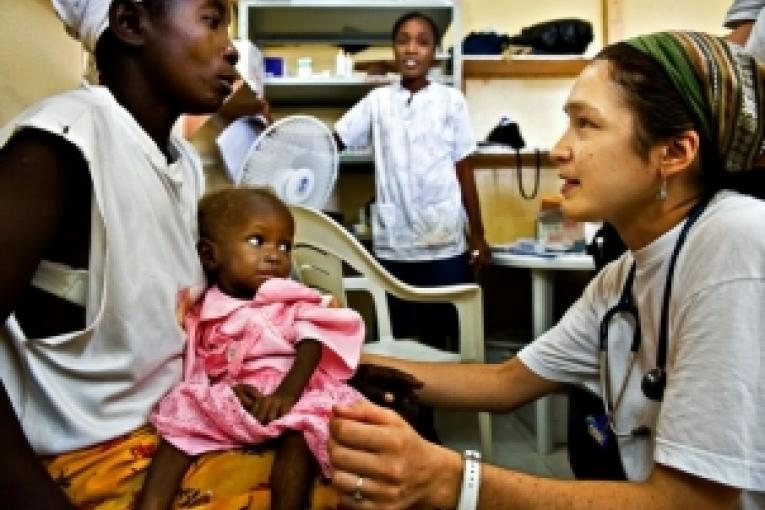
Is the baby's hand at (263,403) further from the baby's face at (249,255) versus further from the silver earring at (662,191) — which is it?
the silver earring at (662,191)

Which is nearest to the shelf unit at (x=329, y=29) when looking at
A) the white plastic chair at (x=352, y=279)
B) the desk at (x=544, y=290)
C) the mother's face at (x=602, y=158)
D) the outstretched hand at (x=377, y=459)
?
the desk at (x=544, y=290)

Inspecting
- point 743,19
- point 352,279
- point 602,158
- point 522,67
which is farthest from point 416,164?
point 602,158

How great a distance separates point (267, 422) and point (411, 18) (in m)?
2.57

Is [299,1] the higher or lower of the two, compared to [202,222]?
→ higher

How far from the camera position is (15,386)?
81 cm

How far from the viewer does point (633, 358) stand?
1.07 metres

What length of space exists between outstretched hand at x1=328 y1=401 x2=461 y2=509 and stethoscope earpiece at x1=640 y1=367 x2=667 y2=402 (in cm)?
40

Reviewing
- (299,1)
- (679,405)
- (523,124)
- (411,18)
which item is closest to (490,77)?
(523,124)

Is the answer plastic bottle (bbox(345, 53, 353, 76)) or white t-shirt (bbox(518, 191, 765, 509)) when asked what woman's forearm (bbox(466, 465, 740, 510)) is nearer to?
white t-shirt (bbox(518, 191, 765, 509))

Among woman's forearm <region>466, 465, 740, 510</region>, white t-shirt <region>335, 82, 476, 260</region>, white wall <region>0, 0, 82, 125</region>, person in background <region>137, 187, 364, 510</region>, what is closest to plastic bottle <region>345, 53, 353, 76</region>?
white t-shirt <region>335, 82, 476, 260</region>

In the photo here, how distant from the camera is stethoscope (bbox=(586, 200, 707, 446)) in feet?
3.11

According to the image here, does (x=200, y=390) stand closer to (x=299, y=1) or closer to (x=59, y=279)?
(x=59, y=279)

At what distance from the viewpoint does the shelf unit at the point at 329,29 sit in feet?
10.8

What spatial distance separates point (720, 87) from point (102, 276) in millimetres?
858
